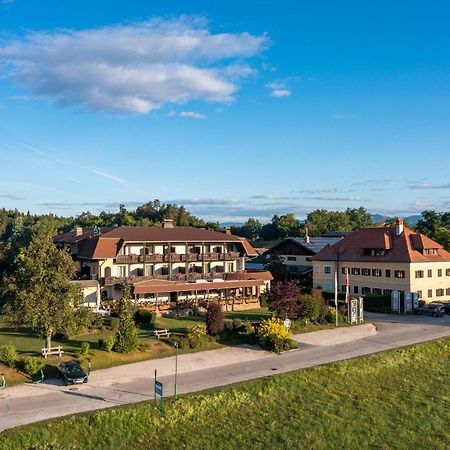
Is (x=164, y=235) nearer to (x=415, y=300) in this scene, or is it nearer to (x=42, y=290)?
(x=42, y=290)

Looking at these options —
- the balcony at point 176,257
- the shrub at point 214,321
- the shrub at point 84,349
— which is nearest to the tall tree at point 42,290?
the shrub at point 84,349

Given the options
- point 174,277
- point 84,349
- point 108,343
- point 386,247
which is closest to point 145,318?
point 108,343

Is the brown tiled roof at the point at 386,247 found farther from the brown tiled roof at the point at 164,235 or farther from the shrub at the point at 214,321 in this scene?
the shrub at the point at 214,321

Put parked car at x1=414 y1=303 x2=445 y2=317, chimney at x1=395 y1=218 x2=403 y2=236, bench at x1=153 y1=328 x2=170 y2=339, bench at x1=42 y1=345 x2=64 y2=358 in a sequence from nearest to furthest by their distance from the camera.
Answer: bench at x1=42 y1=345 x2=64 y2=358 → bench at x1=153 y1=328 x2=170 y2=339 → parked car at x1=414 y1=303 x2=445 y2=317 → chimney at x1=395 y1=218 x2=403 y2=236

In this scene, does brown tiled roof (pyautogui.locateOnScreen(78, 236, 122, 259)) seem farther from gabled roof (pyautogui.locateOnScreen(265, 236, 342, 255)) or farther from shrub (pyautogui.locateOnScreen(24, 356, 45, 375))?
gabled roof (pyautogui.locateOnScreen(265, 236, 342, 255))

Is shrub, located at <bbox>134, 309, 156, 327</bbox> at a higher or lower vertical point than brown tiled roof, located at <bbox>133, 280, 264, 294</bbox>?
lower

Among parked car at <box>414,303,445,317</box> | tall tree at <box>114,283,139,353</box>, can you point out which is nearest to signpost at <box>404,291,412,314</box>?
parked car at <box>414,303,445,317</box>

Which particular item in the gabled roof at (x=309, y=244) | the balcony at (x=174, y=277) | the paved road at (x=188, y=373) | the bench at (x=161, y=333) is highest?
the gabled roof at (x=309, y=244)
